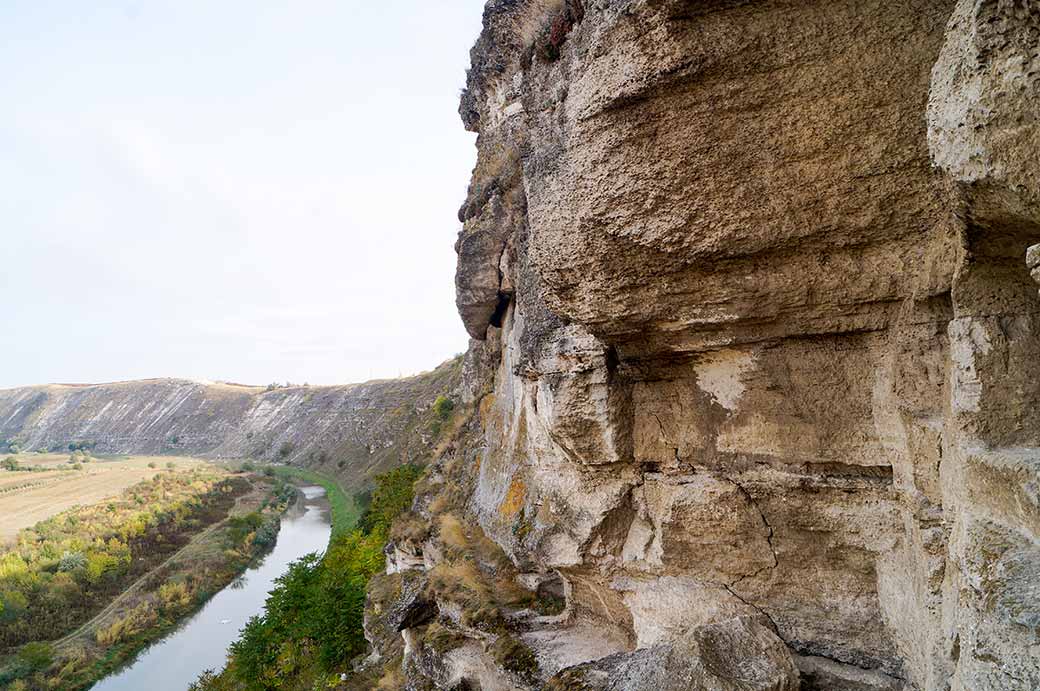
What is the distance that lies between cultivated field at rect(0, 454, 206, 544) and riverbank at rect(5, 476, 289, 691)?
12.2 metres

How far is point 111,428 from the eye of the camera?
9469cm

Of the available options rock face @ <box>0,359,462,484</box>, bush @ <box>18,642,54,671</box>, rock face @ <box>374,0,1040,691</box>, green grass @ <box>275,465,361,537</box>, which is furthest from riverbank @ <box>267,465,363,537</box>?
rock face @ <box>374,0,1040,691</box>

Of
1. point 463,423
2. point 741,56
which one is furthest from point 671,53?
point 463,423

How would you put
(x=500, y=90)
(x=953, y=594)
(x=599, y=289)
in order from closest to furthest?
1. (x=953, y=594)
2. (x=599, y=289)
3. (x=500, y=90)

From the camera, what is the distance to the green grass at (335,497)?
29928 mm

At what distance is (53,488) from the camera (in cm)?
4872

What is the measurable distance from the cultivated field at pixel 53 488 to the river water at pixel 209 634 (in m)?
16.5

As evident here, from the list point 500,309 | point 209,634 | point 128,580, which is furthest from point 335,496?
point 500,309

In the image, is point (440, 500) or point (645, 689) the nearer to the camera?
point (645, 689)

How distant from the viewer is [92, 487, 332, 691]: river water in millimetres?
20609

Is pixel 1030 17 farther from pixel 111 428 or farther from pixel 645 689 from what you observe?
pixel 111 428

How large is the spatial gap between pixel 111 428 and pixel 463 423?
103 metres

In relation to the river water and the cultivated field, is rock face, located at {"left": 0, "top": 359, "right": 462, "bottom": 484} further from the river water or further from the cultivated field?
the cultivated field

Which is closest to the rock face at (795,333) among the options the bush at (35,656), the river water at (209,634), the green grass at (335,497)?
the river water at (209,634)
